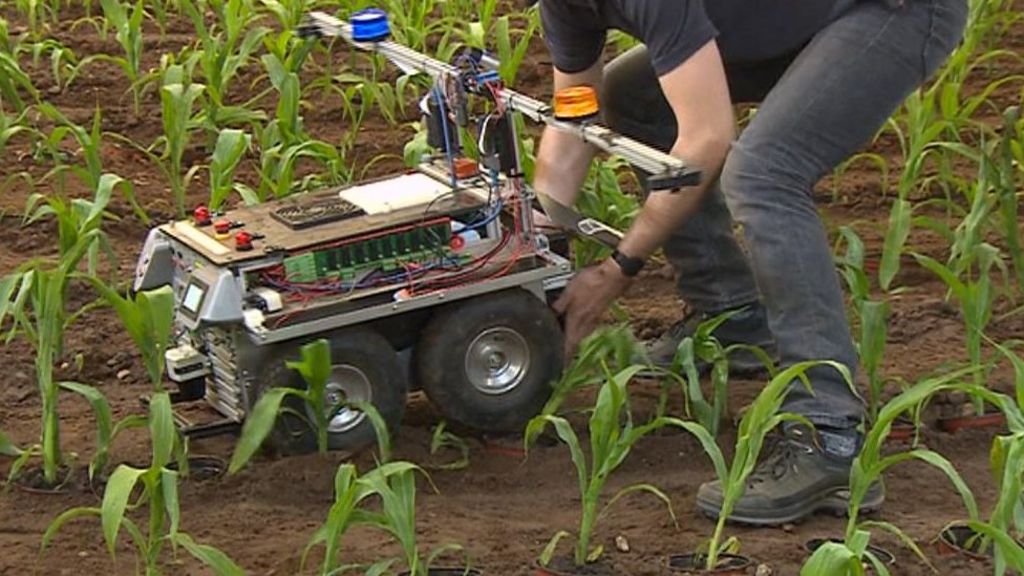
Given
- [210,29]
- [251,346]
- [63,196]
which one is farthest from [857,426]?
[210,29]

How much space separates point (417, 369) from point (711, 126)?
75 centimetres

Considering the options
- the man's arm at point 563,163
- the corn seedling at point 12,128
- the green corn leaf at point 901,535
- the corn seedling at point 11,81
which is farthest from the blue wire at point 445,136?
the corn seedling at point 11,81

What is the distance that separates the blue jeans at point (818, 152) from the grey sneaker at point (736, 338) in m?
0.60

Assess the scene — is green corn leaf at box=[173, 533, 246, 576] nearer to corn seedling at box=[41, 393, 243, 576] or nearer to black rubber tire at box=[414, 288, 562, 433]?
corn seedling at box=[41, 393, 243, 576]

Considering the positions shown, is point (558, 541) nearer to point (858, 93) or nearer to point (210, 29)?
point (858, 93)

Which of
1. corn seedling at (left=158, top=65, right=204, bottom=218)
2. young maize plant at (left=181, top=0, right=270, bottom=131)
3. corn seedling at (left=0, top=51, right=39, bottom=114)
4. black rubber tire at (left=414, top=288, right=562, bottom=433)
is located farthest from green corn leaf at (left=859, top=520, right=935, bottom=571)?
corn seedling at (left=0, top=51, right=39, bottom=114)

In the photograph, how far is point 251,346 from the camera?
157 inches

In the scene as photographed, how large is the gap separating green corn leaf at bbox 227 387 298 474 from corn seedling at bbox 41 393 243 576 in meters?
0.12

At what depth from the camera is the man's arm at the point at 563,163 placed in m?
4.36

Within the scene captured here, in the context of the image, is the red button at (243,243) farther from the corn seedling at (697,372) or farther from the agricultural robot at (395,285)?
the corn seedling at (697,372)

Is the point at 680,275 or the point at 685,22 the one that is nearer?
the point at 685,22

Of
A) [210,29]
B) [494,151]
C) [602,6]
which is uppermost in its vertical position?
[602,6]

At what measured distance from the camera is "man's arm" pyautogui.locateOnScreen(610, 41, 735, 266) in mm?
3830

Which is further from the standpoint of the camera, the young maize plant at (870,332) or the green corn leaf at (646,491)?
the young maize plant at (870,332)
